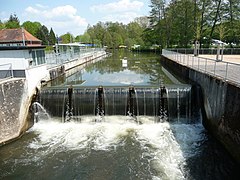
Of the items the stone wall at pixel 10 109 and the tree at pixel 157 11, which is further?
the tree at pixel 157 11

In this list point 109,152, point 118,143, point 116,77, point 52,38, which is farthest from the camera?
point 52,38

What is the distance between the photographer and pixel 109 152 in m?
9.64

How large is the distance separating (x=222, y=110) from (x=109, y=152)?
17.3 ft

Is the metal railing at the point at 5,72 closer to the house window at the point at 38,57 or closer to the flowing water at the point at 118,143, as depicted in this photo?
the house window at the point at 38,57

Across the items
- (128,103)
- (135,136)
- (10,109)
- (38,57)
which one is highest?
(38,57)

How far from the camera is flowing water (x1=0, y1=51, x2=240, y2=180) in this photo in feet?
27.3

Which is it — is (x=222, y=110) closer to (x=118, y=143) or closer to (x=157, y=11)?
(x=118, y=143)

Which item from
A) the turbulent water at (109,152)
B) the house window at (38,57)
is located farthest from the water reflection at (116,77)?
the turbulent water at (109,152)

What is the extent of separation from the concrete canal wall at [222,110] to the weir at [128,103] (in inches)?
51.0

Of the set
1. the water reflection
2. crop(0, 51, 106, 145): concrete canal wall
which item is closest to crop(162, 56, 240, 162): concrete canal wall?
the water reflection

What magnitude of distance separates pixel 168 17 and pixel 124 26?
53249 millimetres

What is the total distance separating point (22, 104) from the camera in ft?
39.9

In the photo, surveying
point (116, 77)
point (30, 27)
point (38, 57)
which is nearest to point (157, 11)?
point (116, 77)

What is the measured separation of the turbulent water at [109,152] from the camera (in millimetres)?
8266
